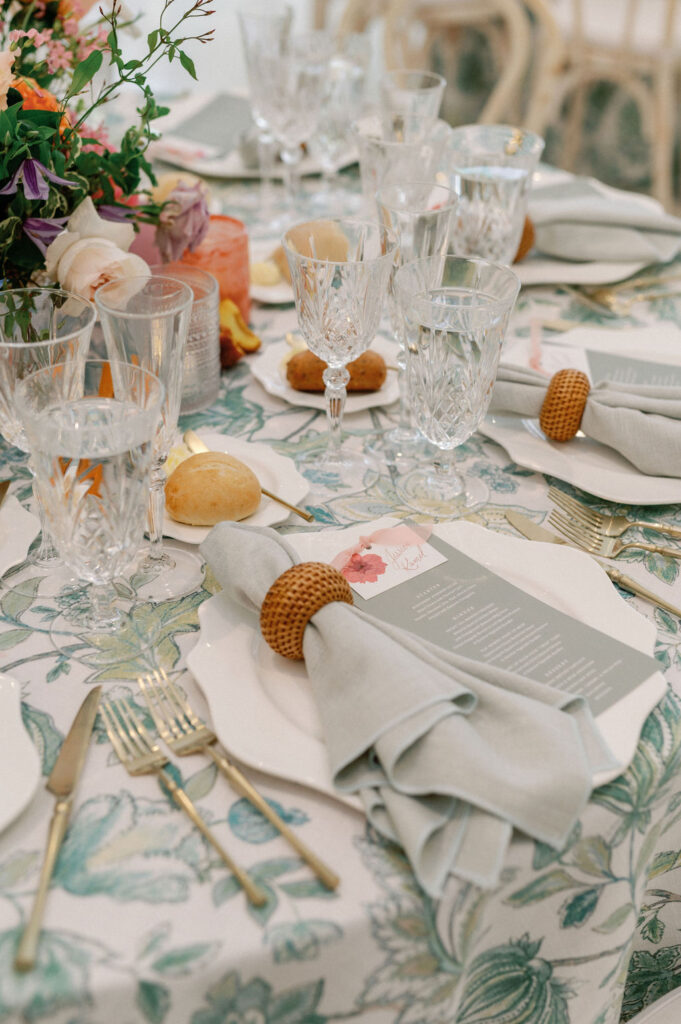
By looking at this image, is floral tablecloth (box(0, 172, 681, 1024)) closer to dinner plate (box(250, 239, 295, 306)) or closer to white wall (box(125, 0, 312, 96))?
dinner plate (box(250, 239, 295, 306))

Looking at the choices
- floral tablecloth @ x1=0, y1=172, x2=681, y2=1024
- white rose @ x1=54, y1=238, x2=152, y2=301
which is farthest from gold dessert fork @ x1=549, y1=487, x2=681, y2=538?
white rose @ x1=54, y1=238, x2=152, y2=301

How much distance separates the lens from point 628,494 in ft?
3.18

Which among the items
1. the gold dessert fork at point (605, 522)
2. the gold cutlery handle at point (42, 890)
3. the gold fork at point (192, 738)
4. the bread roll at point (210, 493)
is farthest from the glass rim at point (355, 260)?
the gold cutlery handle at point (42, 890)

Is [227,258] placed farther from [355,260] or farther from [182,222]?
[355,260]

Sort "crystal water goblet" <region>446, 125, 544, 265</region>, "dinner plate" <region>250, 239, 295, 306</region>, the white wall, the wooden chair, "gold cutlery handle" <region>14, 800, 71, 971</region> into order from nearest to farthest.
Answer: "gold cutlery handle" <region>14, 800, 71, 971</region> < "crystal water goblet" <region>446, 125, 544, 265</region> < "dinner plate" <region>250, 239, 295, 306</region> < the wooden chair < the white wall

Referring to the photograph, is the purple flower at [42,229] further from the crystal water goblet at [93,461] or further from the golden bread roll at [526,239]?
the golden bread roll at [526,239]

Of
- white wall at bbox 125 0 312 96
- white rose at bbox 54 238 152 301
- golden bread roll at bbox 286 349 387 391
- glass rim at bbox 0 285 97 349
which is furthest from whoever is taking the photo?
white wall at bbox 125 0 312 96

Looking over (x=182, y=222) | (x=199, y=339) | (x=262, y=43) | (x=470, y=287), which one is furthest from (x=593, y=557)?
(x=262, y=43)

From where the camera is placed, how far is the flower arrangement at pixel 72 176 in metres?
0.86

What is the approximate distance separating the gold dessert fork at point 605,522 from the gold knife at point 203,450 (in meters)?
0.28

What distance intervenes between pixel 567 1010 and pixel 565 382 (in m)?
0.63

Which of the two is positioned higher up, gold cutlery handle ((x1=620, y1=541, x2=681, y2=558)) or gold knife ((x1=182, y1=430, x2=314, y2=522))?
gold knife ((x1=182, y1=430, x2=314, y2=522))

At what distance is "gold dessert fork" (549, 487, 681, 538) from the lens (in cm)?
94

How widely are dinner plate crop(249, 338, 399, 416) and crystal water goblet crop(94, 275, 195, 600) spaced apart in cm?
28
